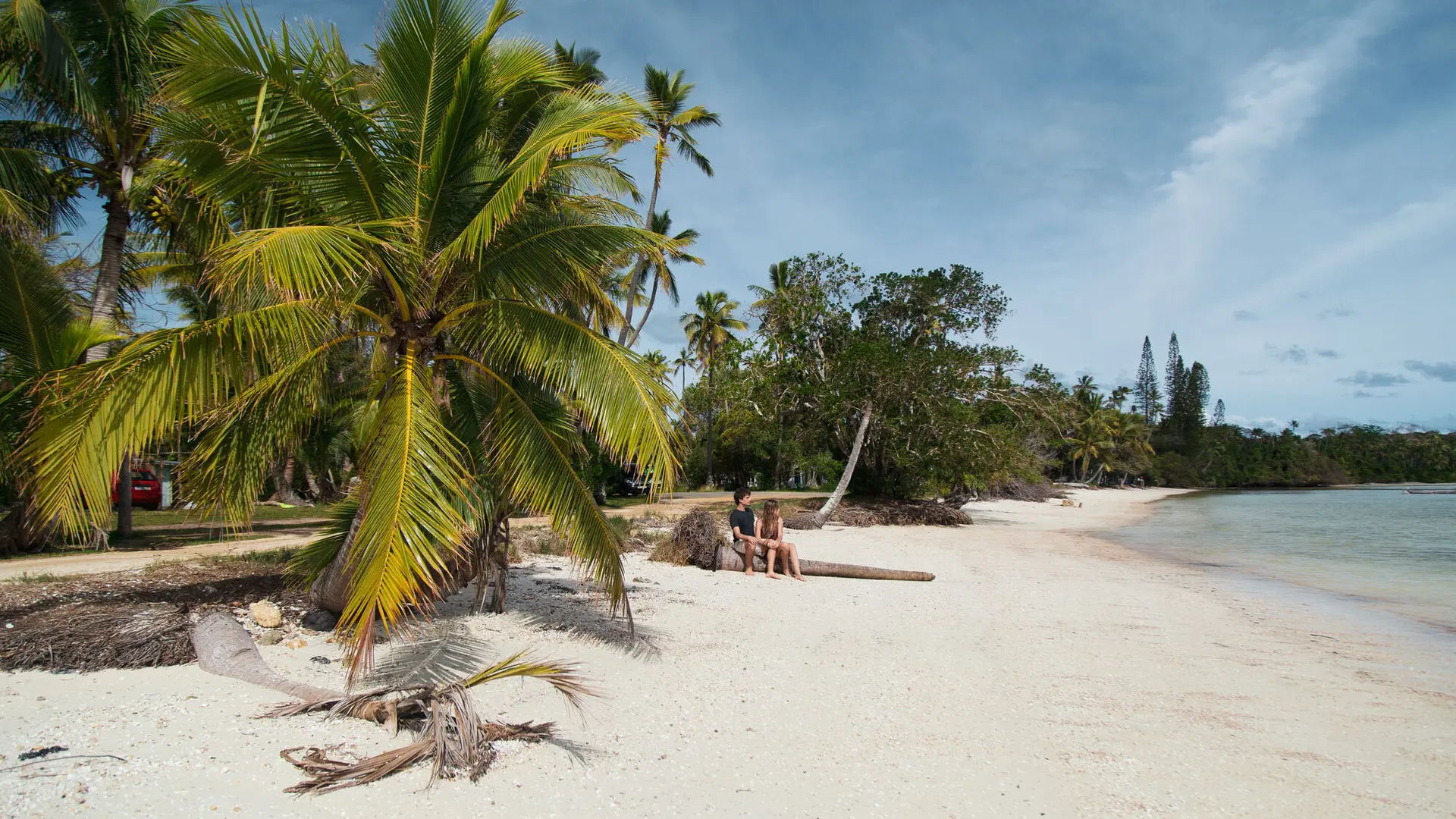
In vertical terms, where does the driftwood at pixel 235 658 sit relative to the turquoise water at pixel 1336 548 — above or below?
above

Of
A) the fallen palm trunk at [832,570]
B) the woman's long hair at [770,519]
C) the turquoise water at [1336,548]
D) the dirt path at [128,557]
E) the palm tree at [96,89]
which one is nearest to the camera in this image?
the dirt path at [128,557]

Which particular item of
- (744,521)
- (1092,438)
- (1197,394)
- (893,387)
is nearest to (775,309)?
(893,387)

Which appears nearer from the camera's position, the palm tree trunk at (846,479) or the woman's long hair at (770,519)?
the woman's long hair at (770,519)

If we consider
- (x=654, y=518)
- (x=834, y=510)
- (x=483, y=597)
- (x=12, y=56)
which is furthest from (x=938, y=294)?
(x=12, y=56)

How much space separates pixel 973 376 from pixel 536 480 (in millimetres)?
17314

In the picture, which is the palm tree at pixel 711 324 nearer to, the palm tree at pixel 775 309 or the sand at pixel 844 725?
the palm tree at pixel 775 309

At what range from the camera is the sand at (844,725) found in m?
3.47

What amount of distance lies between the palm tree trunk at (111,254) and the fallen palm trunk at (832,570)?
9.16 metres

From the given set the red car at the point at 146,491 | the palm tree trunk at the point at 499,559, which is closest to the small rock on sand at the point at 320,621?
the palm tree trunk at the point at 499,559

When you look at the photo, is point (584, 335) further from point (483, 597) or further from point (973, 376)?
point (973, 376)

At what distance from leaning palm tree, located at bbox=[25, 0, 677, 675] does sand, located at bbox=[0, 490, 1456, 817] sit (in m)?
0.99

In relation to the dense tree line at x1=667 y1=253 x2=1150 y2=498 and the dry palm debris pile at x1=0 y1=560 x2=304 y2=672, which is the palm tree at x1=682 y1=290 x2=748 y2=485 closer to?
the dense tree line at x1=667 y1=253 x2=1150 y2=498

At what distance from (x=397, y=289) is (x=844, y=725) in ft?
13.8

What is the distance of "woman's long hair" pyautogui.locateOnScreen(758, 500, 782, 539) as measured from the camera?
995 centimetres
